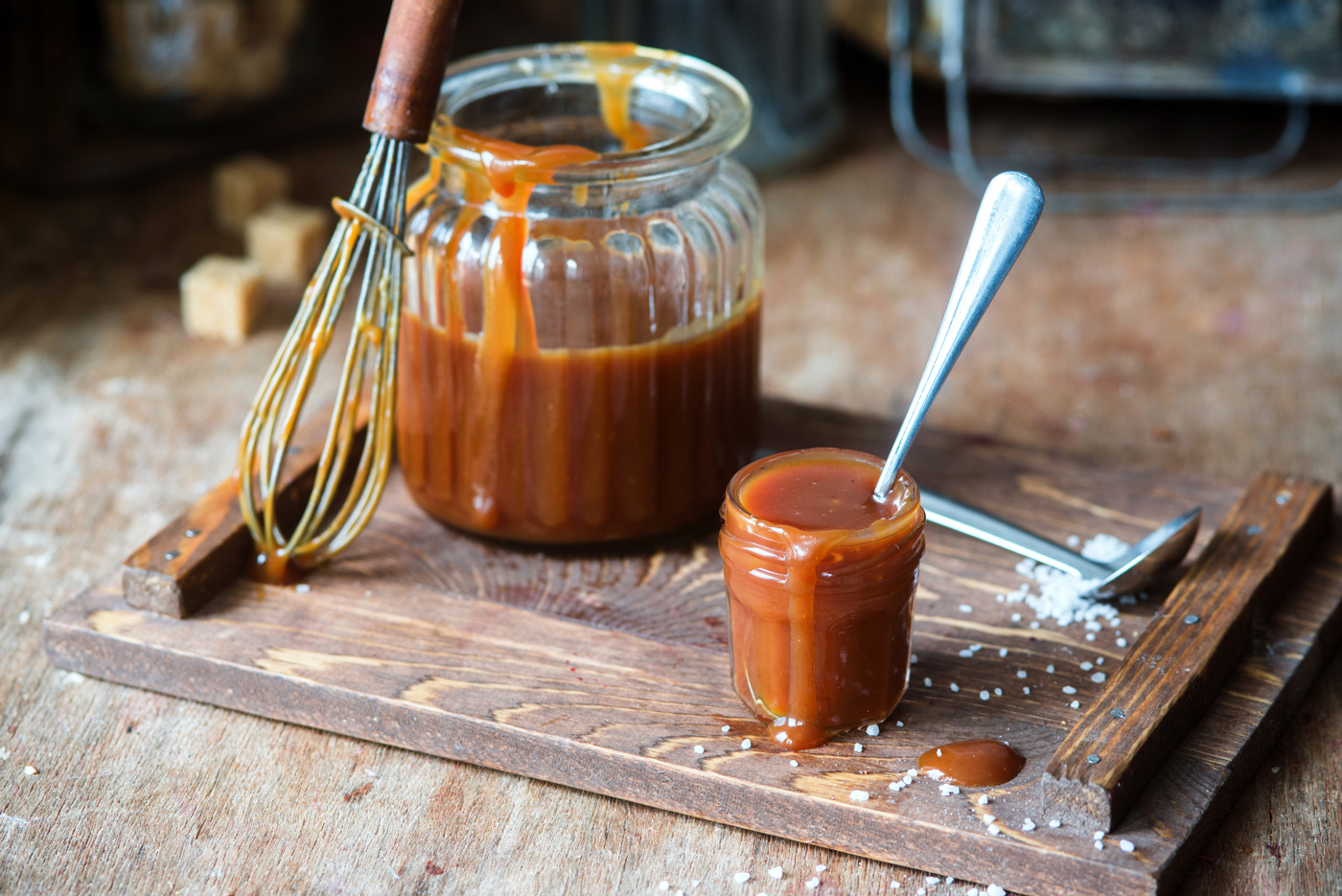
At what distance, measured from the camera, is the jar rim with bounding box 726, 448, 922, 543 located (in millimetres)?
787

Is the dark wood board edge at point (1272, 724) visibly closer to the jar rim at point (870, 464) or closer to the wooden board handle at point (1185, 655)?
the wooden board handle at point (1185, 655)

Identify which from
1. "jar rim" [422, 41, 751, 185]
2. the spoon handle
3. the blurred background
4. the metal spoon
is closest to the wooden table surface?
the blurred background

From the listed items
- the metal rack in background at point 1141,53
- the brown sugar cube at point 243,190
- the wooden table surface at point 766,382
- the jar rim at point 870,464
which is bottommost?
the wooden table surface at point 766,382

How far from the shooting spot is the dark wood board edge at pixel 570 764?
0.75m

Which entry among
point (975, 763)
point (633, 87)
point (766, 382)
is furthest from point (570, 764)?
point (766, 382)

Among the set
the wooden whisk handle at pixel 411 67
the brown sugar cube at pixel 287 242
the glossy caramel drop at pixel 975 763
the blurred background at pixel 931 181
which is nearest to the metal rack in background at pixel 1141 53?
the blurred background at pixel 931 181

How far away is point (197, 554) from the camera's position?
0.95 m

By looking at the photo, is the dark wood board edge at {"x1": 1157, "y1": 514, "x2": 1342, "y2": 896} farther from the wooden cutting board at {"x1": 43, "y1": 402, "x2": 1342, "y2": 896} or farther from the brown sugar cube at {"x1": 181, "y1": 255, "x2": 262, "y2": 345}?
the brown sugar cube at {"x1": 181, "y1": 255, "x2": 262, "y2": 345}

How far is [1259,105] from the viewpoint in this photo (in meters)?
→ 2.04

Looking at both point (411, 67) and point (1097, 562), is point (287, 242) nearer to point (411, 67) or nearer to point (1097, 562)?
point (411, 67)

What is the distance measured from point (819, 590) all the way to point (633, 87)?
1.45 ft

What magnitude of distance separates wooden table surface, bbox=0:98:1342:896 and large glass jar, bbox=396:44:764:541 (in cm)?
22

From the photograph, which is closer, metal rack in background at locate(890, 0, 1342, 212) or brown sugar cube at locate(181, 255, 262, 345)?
brown sugar cube at locate(181, 255, 262, 345)

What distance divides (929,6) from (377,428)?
3.69ft
